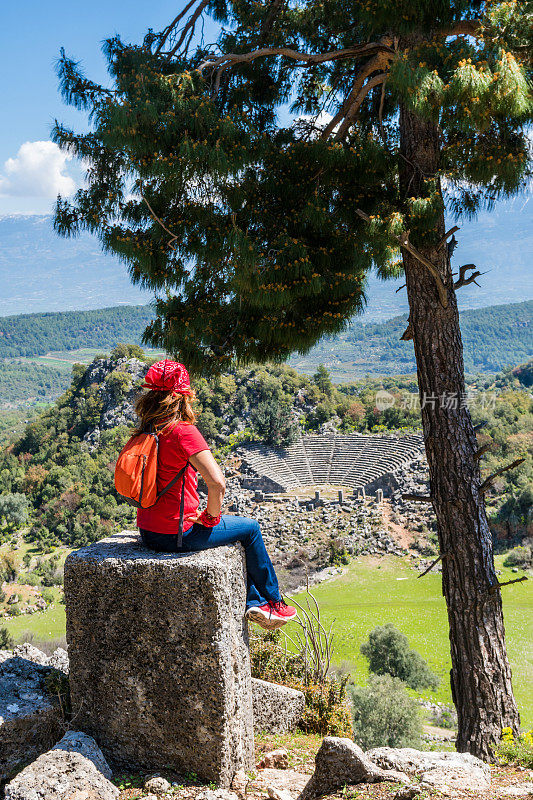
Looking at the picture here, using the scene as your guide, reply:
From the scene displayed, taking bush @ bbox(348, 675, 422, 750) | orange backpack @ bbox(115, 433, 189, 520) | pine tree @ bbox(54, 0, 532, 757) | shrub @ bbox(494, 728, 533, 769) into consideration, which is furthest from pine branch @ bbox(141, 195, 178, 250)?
bush @ bbox(348, 675, 422, 750)

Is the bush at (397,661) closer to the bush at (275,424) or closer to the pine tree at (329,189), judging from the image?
the pine tree at (329,189)

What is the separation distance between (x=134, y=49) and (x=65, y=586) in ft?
11.4

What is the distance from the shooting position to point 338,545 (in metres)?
30.7

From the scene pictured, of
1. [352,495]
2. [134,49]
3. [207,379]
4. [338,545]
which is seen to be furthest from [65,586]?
[352,495]

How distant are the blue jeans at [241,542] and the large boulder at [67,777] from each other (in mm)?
619

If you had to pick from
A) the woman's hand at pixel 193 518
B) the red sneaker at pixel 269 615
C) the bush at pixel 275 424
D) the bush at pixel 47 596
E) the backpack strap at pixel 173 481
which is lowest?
the bush at pixel 47 596

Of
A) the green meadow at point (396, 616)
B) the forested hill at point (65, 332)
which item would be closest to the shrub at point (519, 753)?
the green meadow at point (396, 616)

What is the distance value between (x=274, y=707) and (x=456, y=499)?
57.1 inches

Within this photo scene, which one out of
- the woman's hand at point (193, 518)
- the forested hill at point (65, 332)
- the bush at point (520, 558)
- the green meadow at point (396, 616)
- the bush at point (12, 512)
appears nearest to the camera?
Result: the woman's hand at point (193, 518)

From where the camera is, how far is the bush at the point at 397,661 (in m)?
15.6

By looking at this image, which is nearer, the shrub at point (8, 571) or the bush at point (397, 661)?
the bush at point (397, 661)

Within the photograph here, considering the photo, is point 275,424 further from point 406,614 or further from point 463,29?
point 463,29

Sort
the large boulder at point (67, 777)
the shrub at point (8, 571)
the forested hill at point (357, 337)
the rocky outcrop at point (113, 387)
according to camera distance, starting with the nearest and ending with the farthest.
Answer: the large boulder at point (67, 777) → the shrub at point (8, 571) → the rocky outcrop at point (113, 387) → the forested hill at point (357, 337)

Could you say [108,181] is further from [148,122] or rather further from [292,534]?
[292,534]
